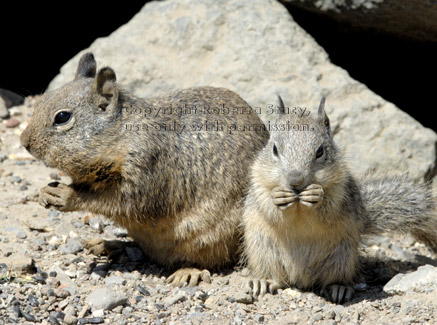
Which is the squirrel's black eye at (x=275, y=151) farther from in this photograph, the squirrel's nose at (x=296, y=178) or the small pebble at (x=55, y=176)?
the small pebble at (x=55, y=176)

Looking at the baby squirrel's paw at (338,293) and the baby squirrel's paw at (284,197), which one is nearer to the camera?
the baby squirrel's paw at (284,197)

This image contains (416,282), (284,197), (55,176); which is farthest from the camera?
(55,176)

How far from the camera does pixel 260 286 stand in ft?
18.4

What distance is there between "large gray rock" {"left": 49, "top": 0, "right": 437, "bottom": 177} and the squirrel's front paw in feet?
8.07

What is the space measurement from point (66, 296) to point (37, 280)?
33 cm

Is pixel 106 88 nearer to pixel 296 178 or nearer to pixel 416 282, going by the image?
pixel 296 178

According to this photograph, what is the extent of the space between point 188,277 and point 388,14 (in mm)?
3543

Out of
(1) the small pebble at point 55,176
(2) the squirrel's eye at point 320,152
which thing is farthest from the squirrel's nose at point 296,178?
(1) the small pebble at point 55,176

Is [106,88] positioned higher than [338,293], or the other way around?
[106,88]

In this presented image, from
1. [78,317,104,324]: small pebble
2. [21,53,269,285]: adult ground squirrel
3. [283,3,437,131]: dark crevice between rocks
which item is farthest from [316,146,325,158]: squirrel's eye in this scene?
[283,3,437,131]: dark crevice between rocks

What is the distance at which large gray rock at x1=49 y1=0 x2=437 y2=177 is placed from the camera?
279 inches

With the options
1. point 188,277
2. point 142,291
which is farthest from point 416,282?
point 142,291

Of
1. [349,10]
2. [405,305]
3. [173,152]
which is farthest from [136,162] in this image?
[349,10]

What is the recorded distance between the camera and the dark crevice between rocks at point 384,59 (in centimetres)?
768
